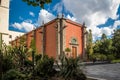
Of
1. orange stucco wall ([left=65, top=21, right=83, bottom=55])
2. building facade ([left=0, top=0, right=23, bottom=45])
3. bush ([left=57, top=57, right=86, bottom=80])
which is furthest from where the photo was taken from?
orange stucco wall ([left=65, top=21, right=83, bottom=55])

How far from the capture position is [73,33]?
92.8ft

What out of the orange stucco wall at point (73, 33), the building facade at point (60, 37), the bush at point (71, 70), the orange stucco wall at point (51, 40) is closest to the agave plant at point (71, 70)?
the bush at point (71, 70)

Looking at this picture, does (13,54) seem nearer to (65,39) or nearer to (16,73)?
(16,73)

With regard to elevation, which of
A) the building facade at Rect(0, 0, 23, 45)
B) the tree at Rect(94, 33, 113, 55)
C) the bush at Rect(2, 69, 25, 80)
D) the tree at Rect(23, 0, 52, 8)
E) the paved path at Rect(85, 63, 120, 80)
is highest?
the building facade at Rect(0, 0, 23, 45)

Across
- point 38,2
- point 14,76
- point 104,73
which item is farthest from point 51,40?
point 14,76

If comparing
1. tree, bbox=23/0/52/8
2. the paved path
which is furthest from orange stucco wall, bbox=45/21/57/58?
tree, bbox=23/0/52/8

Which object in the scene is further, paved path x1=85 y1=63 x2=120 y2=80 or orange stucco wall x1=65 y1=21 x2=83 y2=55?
orange stucco wall x1=65 y1=21 x2=83 y2=55

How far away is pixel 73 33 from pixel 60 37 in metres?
2.79

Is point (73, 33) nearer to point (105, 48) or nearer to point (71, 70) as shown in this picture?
point (105, 48)

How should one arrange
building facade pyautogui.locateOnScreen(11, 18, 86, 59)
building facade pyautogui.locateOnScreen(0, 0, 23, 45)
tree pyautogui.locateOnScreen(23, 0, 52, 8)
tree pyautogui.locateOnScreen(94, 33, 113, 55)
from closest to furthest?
tree pyautogui.locateOnScreen(23, 0, 52, 8), building facade pyautogui.locateOnScreen(0, 0, 23, 45), building facade pyautogui.locateOnScreen(11, 18, 86, 59), tree pyautogui.locateOnScreen(94, 33, 113, 55)

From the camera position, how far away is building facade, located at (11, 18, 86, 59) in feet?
86.9

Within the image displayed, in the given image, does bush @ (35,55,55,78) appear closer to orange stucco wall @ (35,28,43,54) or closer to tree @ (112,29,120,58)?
orange stucco wall @ (35,28,43,54)

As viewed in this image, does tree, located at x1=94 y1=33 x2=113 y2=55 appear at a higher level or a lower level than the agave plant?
higher

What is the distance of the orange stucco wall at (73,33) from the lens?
27.3 m
